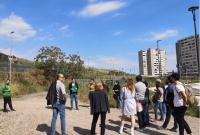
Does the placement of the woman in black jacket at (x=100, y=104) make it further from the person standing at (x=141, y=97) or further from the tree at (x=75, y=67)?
the tree at (x=75, y=67)

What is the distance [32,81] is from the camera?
133ft

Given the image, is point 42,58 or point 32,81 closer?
point 32,81

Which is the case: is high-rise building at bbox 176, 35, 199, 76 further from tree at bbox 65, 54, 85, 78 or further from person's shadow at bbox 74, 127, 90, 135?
person's shadow at bbox 74, 127, 90, 135

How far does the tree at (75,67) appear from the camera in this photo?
4500 cm

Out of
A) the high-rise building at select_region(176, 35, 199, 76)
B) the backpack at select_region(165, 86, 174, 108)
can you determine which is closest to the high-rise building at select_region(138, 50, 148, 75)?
the high-rise building at select_region(176, 35, 199, 76)

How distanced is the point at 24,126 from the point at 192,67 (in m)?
90.2

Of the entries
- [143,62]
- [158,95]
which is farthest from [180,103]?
[143,62]

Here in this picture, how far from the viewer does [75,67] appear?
148ft

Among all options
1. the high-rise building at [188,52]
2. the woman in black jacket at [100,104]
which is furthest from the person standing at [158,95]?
the high-rise building at [188,52]

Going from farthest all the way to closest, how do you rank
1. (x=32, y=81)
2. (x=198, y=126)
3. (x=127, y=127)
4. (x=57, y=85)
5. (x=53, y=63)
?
(x=53, y=63), (x=32, y=81), (x=198, y=126), (x=127, y=127), (x=57, y=85)

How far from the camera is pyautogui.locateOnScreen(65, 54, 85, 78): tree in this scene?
148 ft

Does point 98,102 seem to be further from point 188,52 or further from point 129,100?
point 188,52

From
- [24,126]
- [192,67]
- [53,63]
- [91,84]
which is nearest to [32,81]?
[53,63]

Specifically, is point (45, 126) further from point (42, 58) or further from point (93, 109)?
point (42, 58)
